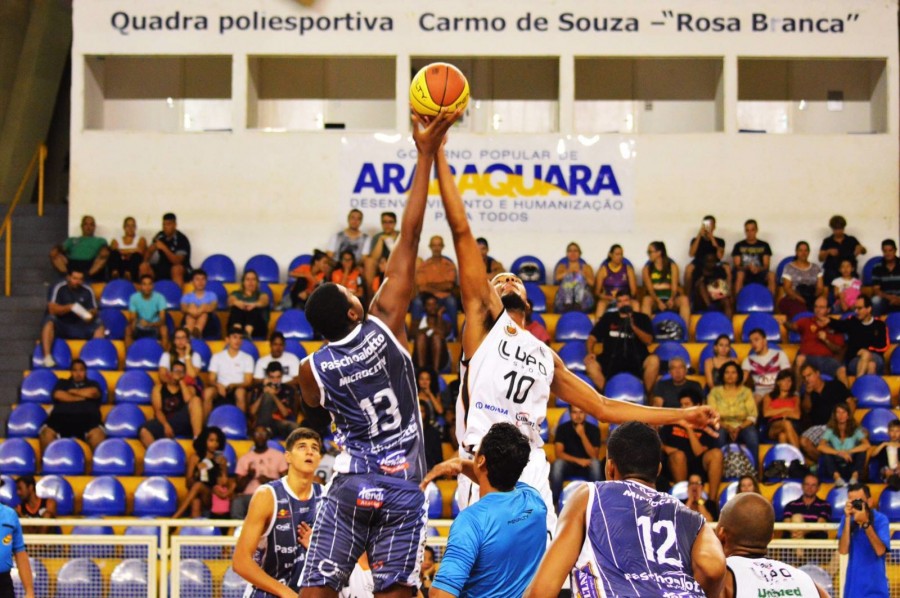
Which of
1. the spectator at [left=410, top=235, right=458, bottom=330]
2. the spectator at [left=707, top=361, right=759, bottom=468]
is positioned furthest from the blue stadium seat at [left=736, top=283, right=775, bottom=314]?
the spectator at [left=410, top=235, right=458, bottom=330]

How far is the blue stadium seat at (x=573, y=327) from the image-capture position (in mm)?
15102

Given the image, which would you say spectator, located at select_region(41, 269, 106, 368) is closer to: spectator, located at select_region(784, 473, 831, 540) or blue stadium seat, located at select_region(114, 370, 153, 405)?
blue stadium seat, located at select_region(114, 370, 153, 405)

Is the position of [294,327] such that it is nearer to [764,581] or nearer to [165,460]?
[165,460]

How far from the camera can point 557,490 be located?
490 inches

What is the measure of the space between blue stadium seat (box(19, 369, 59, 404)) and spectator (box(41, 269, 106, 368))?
2.35ft

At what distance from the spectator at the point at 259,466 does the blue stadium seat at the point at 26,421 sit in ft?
9.70

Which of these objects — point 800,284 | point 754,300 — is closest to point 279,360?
point 754,300

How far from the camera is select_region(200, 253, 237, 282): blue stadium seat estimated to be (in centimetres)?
1662

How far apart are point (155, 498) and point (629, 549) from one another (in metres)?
9.04

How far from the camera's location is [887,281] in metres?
15.5

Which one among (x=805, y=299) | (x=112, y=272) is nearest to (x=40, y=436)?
(x=112, y=272)

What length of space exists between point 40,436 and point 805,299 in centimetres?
922

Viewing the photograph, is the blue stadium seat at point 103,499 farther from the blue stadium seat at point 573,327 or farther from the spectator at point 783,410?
the spectator at point 783,410

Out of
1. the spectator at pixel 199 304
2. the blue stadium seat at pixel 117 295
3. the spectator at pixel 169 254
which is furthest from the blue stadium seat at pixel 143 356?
the spectator at pixel 169 254
